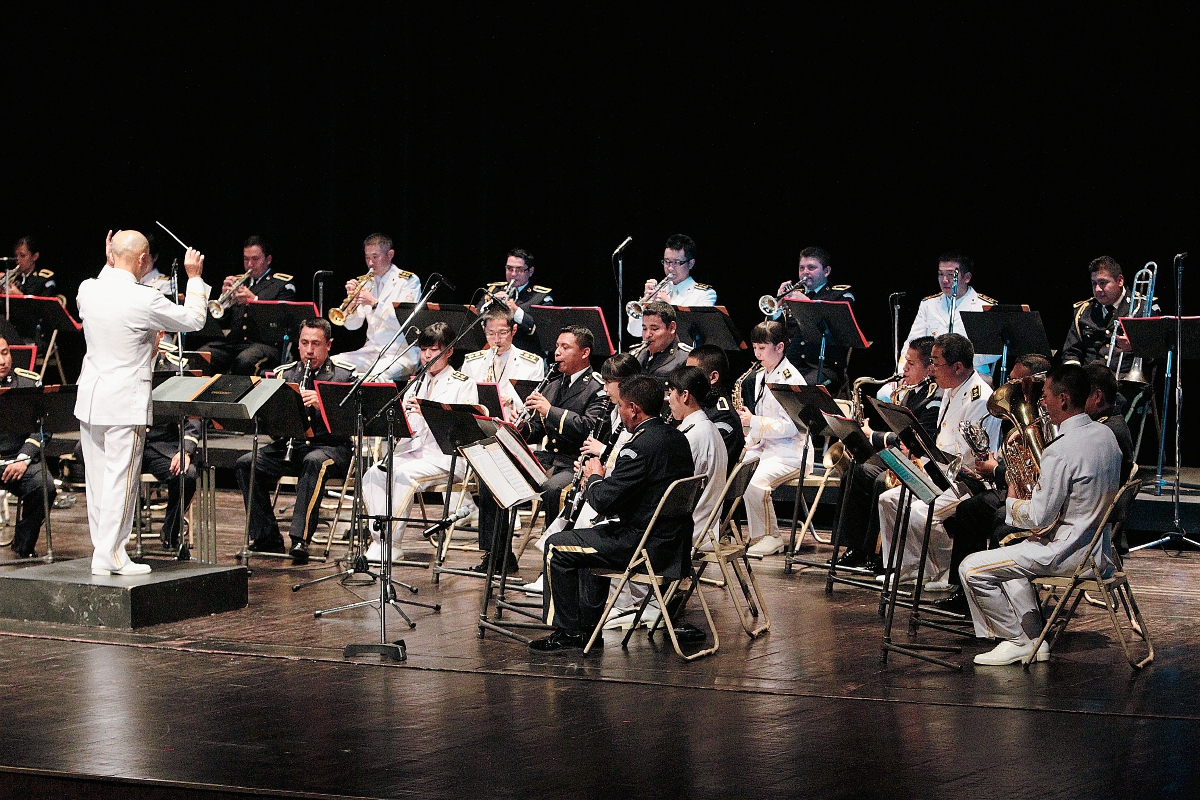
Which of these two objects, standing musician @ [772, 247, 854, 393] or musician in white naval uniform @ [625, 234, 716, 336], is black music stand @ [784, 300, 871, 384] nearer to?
standing musician @ [772, 247, 854, 393]

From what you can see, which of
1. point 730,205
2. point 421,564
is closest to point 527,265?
point 730,205

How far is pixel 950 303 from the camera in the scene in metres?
10.0

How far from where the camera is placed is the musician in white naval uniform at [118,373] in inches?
250

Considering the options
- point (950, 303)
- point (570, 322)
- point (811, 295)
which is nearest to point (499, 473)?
point (570, 322)

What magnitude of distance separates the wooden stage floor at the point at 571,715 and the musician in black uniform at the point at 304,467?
4.71ft

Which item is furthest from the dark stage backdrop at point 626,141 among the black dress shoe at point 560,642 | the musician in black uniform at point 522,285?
the black dress shoe at point 560,642

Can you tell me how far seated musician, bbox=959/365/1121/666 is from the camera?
226 inches

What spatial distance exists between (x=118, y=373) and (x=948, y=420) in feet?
13.0

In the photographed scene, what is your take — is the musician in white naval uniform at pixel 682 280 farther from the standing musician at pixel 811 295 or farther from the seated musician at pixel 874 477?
the seated musician at pixel 874 477

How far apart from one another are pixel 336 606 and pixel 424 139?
623cm

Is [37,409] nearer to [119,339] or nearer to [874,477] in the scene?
[119,339]

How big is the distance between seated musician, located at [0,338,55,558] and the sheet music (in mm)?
3142

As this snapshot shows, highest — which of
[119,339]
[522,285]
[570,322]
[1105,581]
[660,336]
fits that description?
[522,285]

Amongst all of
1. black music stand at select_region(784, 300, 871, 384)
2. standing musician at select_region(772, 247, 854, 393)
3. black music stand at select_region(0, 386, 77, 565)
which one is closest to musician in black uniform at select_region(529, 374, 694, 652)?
black music stand at select_region(0, 386, 77, 565)
